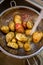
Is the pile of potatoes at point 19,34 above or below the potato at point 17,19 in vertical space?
below

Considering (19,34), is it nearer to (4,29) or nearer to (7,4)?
(4,29)

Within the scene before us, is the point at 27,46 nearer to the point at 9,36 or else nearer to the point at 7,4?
the point at 9,36

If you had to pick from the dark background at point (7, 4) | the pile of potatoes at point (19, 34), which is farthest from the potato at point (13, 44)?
the dark background at point (7, 4)

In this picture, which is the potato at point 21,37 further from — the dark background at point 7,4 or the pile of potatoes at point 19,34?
the dark background at point 7,4

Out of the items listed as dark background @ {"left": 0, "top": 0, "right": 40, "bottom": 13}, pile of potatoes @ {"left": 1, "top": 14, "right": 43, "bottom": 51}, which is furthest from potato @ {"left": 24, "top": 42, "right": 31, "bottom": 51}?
dark background @ {"left": 0, "top": 0, "right": 40, "bottom": 13}

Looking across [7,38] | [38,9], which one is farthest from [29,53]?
[38,9]

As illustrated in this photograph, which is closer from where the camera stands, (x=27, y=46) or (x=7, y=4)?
(x=27, y=46)

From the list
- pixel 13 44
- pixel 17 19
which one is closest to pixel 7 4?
pixel 17 19

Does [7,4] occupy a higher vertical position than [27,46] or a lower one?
higher

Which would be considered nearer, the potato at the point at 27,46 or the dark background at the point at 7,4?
the potato at the point at 27,46
